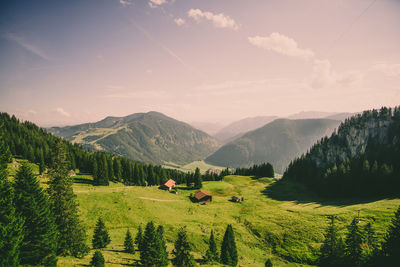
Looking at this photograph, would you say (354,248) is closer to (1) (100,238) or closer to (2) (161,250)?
(2) (161,250)

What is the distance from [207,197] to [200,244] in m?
33.7

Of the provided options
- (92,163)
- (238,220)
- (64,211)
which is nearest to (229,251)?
(238,220)

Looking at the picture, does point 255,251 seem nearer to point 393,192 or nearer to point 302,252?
point 302,252

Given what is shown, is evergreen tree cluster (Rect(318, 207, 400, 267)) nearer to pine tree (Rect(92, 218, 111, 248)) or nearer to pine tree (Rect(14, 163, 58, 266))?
pine tree (Rect(14, 163, 58, 266))

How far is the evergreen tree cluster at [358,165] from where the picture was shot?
77.4 meters

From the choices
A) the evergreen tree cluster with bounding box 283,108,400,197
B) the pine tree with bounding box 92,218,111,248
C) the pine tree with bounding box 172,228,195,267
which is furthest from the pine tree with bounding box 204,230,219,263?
the evergreen tree cluster with bounding box 283,108,400,197

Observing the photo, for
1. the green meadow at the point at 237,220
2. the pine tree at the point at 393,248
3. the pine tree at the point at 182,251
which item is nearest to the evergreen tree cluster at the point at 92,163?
the green meadow at the point at 237,220

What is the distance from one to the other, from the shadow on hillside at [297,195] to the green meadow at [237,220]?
2.51 m

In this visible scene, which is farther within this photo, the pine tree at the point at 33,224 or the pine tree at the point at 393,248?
the pine tree at the point at 393,248

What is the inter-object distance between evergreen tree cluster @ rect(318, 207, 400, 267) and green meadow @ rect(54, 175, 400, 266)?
12955mm

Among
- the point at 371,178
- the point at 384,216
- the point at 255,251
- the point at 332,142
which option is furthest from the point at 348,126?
the point at 255,251

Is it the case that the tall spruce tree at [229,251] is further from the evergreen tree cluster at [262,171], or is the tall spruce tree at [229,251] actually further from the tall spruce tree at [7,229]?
the evergreen tree cluster at [262,171]

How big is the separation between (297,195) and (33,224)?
104514 millimetres

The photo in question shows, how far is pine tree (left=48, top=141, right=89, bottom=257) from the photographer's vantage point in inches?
992
